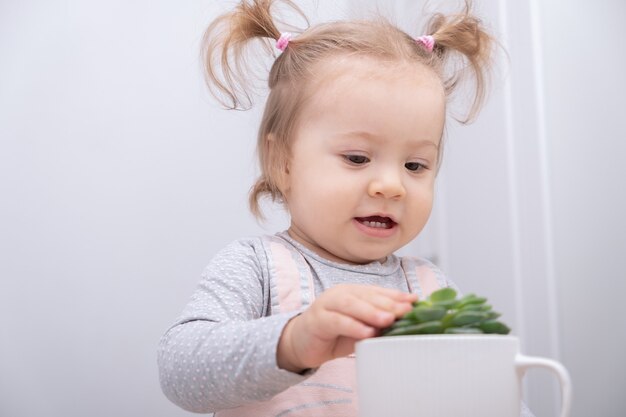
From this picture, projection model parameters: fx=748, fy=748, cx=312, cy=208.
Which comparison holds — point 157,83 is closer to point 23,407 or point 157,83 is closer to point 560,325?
point 23,407

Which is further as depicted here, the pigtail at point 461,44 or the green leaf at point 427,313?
the pigtail at point 461,44

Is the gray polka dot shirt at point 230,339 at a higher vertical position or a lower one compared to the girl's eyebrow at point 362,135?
lower

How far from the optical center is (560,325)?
4.13 ft

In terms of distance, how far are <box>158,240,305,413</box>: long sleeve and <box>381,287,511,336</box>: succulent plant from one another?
0.12 meters

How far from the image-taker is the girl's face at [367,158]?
0.87 metres

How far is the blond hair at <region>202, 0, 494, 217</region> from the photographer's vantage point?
0.95 meters

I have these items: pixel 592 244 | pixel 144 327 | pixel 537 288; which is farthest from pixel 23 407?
pixel 592 244

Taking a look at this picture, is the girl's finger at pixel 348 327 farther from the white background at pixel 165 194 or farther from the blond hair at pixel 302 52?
the white background at pixel 165 194

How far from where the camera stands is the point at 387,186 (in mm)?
852

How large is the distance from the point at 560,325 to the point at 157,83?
0.84m

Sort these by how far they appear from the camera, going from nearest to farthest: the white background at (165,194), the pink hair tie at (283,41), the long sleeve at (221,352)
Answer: the long sleeve at (221,352), the pink hair tie at (283,41), the white background at (165,194)

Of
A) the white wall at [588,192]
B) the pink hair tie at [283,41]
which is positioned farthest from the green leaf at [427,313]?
the white wall at [588,192]

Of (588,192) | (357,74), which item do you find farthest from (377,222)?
(588,192)

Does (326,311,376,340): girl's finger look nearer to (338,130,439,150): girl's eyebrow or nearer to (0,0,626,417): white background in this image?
(338,130,439,150): girl's eyebrow
